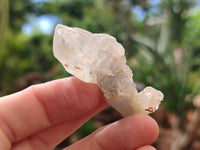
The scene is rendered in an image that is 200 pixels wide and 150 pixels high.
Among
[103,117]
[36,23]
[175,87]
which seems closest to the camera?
[175,87]

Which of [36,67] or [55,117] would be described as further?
[36,67]

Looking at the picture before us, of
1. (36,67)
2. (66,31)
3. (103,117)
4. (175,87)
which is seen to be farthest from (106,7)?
(66,31)

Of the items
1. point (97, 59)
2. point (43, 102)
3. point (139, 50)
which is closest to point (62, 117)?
point (43, 102)

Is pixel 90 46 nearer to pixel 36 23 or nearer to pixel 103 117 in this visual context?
pixel 103 117

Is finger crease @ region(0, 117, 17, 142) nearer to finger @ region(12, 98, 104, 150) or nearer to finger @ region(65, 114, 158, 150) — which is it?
finger @ region(12, 98, 104, 150)

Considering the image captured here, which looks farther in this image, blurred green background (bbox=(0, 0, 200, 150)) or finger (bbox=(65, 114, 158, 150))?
blurred green background (bbox=(0, 0, 200, 150))

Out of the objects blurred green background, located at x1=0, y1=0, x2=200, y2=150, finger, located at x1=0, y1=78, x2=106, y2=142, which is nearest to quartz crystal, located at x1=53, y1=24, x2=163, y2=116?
finger, located at x1=0, y1=78, x2=106, y2=142

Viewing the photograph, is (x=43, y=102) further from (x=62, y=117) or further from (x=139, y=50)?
(x=139, y=50)

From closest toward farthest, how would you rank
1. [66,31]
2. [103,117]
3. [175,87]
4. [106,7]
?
[66,31] → [175,87] → [103,117] → [106,7]
